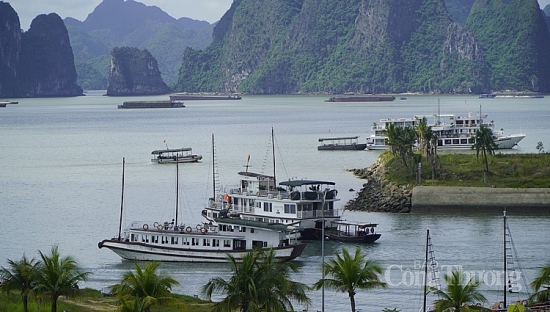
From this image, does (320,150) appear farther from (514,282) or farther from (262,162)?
(514,282)

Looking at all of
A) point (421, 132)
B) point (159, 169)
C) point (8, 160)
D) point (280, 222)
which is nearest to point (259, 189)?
point (280, 222)

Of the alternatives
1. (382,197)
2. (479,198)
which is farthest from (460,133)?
(479,198)

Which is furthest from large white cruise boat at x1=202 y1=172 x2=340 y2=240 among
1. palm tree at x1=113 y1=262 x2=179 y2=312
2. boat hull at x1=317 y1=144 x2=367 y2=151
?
boat hull at x1=317 y1=144 x2=367 y2=151

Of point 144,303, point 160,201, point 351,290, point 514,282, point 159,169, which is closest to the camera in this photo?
point 144,303

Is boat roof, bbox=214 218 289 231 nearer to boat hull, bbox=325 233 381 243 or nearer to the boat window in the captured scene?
the boat window

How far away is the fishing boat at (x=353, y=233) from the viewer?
183 feet

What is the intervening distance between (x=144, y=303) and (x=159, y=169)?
72.0 metres

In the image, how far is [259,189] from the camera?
5766 centimetres

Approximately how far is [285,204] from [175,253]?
681 cm

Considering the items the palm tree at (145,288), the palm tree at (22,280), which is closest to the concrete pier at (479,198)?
the palm tree at (22,280)

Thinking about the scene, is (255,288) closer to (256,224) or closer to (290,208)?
(256,224)

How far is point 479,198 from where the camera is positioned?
64375 millimetres

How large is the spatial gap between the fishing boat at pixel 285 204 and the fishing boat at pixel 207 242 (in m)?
2.25

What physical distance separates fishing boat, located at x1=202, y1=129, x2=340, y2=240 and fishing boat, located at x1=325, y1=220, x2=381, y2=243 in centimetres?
51
